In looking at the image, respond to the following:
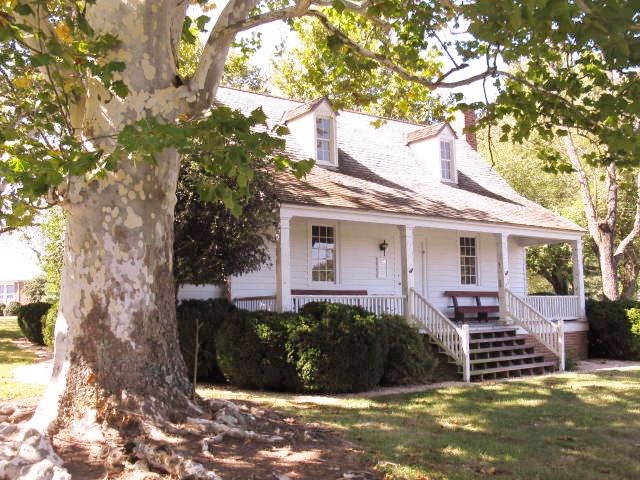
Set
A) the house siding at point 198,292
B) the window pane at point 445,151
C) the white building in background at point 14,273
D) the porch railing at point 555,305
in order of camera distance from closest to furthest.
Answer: the house siding at point 198,292
the porch railing at point 555,305
the window pane at point 445,151
the white building in background at point 14,273

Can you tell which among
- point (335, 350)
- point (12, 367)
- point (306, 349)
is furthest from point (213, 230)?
point (12, 367)

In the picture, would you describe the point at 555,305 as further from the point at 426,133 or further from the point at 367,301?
the point at 367,301

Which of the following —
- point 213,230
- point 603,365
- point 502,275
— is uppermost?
point 213,230

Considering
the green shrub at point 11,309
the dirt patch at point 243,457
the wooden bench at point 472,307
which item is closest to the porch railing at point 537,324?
the wooden bench at point 472,307

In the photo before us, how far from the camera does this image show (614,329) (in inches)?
734

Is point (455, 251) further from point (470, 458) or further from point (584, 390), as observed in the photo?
point (470, 458)

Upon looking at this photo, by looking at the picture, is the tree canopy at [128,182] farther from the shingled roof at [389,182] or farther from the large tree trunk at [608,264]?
the large tree trunk at [608,264]

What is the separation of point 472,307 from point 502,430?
33.0 feet

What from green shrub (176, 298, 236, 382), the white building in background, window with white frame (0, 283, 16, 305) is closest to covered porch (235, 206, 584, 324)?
green shrub (176, 298, 236, 382)

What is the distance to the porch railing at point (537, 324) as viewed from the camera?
1608cm

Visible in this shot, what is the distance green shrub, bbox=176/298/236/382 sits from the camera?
12688mm

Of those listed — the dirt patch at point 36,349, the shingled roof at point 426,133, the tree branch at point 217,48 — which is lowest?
the dirt patch at point 36,349

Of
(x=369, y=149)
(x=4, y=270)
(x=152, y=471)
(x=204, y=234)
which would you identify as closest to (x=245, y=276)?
(x=204, y=234)

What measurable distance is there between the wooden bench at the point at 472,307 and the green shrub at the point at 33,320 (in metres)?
13.1
